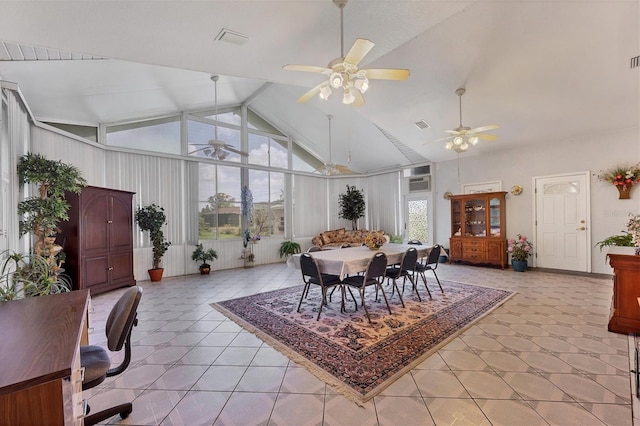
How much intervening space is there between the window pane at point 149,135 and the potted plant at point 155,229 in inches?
53.2

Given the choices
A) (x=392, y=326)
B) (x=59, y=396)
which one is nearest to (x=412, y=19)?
(x=392, y=326)

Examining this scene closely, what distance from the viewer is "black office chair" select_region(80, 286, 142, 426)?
60.9 inches

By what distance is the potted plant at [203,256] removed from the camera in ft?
21.0

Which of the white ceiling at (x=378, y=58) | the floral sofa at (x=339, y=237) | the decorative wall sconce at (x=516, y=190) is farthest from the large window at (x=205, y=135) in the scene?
the decorative wall sconce at (x=516, y=190)

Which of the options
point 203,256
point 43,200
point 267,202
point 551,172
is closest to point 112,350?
point 43,200

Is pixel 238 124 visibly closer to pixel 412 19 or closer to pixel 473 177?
pixel 412 19

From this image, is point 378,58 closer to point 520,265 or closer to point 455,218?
point 455,218

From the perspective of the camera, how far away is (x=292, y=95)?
672 cm

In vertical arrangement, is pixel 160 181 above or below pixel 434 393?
above

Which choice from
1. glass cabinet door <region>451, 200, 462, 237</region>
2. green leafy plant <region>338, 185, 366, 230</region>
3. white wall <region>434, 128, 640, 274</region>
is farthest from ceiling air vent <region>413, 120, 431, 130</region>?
green leafy plant <region>338, 185, 366, 230</region>

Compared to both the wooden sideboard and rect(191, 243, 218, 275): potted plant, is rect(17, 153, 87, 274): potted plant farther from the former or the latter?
the wooden sideboard

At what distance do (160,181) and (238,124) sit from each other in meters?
2.56

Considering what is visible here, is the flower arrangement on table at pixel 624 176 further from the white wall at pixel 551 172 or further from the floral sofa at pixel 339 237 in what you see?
the floral sofa at pixel 339 237

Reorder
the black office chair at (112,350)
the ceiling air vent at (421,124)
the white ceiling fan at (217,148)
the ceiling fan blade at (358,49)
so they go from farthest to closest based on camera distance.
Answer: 1. the ceiling air vent at (421,124)
2. the white ceiling fan at (217,148)
3. the ceiling fan blade at (358,49)
4. the black office chair at (112,350)
